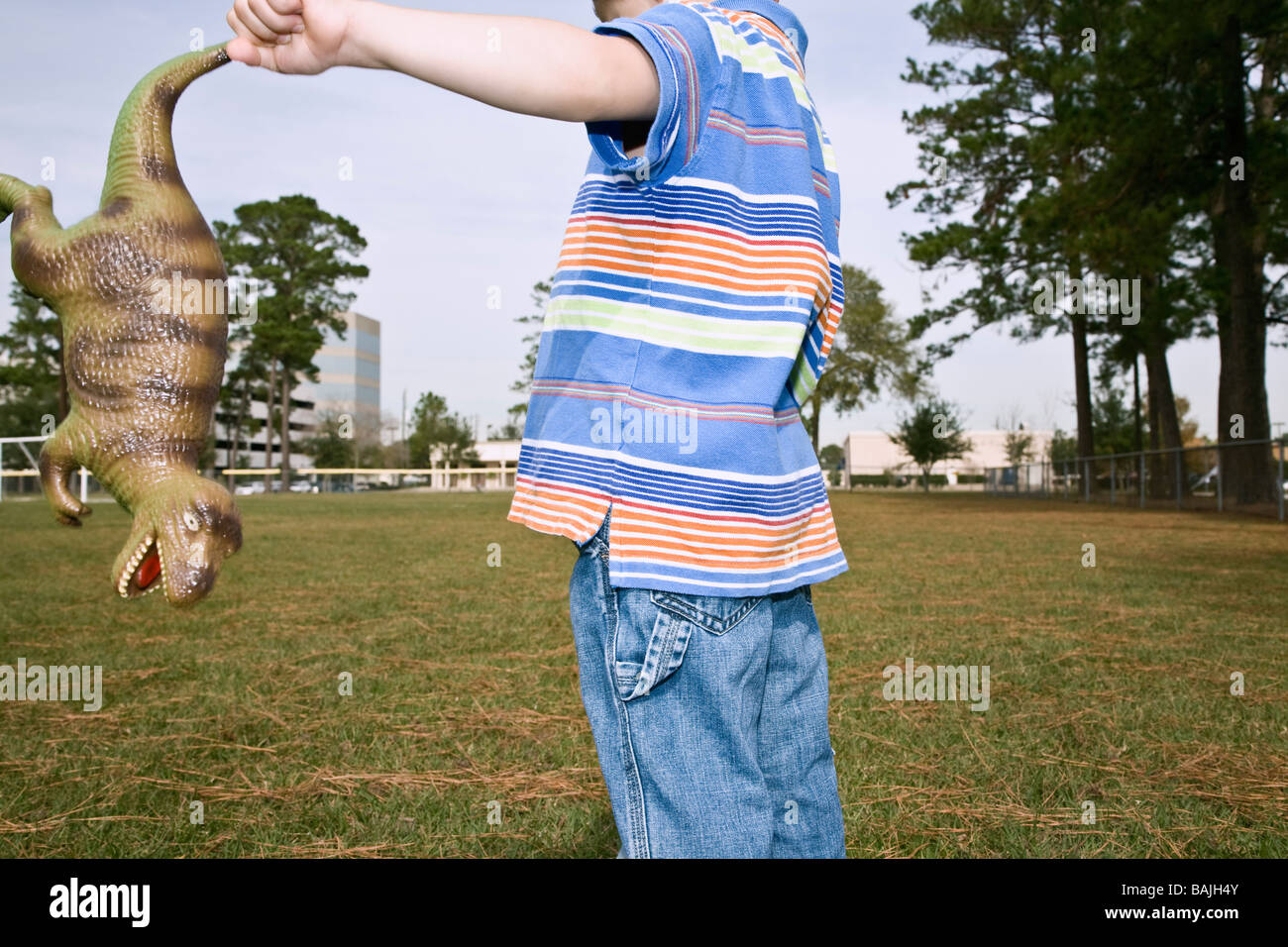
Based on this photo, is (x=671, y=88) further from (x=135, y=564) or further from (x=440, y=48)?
(x=135, y=564)

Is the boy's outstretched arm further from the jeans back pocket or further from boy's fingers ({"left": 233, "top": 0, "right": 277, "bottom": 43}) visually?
the jeans back pocket

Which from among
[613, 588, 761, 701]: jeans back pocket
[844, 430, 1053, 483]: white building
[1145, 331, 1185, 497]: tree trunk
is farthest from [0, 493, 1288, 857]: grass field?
[844, 430, 1053, 483]: white building

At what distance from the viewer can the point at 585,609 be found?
1.29m

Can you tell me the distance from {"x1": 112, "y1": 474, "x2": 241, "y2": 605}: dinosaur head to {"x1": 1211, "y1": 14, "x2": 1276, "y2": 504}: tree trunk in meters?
20.0

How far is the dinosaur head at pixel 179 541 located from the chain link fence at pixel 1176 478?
1831 cm

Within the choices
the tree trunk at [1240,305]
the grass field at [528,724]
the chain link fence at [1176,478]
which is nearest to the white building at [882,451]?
the chain link fence at [1176,478]

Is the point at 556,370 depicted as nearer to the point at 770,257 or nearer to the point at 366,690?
the point at 770,257

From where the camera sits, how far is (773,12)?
4.71ft

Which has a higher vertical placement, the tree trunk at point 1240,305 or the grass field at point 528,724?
the tree trunk at point 1240,305

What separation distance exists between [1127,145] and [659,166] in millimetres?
19426

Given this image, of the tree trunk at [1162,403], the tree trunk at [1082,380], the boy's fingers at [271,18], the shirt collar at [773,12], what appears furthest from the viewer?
the tree trunk at [1082,380]

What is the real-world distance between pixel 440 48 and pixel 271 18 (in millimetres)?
167

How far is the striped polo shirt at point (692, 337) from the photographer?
119 cm

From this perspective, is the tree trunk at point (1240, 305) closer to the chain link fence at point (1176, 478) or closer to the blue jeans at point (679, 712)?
the chain link fence at point (1176, 478)
